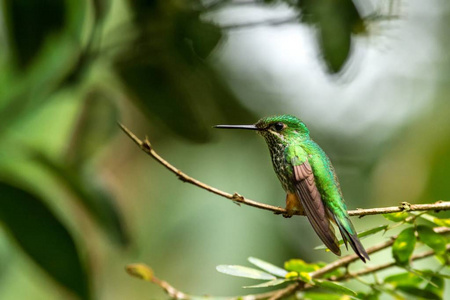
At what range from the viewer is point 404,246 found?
1.45m

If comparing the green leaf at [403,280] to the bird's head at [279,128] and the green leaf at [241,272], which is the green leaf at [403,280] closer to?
the green leaf at [241,272]

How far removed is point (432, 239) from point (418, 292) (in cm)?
21

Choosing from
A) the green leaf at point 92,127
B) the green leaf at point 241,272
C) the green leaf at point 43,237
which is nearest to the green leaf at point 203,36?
the green leaf at point 92,127

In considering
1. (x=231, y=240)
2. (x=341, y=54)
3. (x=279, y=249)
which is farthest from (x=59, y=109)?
(x=341, y=54)

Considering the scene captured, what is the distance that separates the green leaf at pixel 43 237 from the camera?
189 centimetres

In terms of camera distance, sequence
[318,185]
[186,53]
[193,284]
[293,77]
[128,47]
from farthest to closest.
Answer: [193,284] < [293,77] < [128,47] < [186,53] < [318,185]

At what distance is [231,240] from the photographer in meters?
3.49

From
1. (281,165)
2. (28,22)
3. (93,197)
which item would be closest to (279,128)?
(281,165)

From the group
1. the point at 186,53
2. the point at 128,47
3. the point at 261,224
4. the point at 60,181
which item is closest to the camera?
the point at 60,181

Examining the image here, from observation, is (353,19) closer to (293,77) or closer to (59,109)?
(293,77)

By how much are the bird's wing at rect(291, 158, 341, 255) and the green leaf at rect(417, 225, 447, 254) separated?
7.4 inches

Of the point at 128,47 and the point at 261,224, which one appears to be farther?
Answer: the point at 261,224

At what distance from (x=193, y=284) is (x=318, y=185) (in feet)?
6.60

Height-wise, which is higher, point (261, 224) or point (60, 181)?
point (261, 224)
